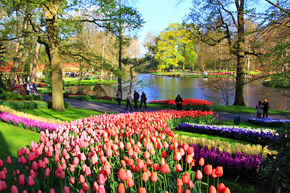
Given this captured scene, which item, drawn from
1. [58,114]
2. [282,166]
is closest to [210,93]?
[58,114]

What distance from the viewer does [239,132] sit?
27.8 ft

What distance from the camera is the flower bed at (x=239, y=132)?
7.74m

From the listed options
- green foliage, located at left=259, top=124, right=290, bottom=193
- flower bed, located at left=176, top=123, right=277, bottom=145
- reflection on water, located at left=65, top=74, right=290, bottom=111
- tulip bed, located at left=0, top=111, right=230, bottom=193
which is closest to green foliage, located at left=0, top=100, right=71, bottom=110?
flower bed, located at left=176, top=123, right=277, bottom=145

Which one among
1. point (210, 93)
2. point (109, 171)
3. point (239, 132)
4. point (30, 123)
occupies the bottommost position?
point (239, 132)

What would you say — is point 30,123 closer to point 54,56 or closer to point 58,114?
point 58,114

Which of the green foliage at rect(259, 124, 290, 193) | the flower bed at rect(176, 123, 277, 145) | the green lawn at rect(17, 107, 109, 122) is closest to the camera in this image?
the green foliage at rect(259, 124, 290, 193)

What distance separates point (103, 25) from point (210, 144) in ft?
38.2

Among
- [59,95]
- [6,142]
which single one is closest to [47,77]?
[59,95]

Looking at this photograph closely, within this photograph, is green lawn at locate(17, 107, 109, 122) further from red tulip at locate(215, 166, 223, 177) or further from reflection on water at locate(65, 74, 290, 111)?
reflection on water at locate(65, 74, 290, 111)

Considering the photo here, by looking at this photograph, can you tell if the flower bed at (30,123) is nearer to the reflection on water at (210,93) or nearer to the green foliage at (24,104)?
the green foliage at (24,104)

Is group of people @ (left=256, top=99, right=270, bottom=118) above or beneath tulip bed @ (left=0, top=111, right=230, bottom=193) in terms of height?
beneath

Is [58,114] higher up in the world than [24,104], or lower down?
lower down

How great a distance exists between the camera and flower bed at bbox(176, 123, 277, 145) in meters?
7.74

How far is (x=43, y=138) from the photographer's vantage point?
443 centimetres
